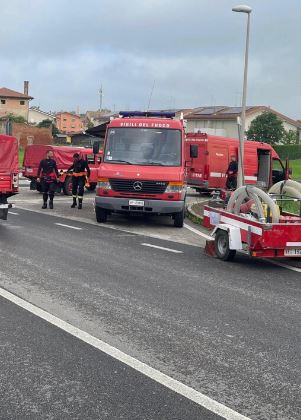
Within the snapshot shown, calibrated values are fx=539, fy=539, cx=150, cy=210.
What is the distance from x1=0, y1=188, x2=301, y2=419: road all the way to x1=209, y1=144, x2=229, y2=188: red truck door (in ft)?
42.8

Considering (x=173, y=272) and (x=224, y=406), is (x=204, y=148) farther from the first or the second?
(x=224, y=406)

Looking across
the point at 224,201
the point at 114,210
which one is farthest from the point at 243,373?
the point at 114,210

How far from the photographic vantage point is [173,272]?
802 centimetres

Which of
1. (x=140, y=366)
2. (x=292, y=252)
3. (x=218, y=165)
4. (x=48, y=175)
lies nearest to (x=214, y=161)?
(x=218, y=165)

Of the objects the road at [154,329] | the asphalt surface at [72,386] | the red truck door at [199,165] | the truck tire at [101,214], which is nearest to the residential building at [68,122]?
the red truck door at [199,165]

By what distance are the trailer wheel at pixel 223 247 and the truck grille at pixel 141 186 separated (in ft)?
11.5

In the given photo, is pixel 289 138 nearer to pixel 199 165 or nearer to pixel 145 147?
pixel 199 165

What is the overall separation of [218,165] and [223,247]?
45.3ft

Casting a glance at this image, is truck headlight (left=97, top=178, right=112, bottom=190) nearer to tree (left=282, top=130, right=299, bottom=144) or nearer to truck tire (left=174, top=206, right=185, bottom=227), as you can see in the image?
truck tire (left=174, top=206, right=185, bottom=227)

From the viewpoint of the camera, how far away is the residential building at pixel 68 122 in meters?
140

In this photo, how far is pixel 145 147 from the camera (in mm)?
13414

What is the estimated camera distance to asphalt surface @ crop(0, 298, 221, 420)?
3.48 metres

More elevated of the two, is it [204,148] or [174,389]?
[204,148]

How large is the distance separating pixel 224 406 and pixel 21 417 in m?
1.33
